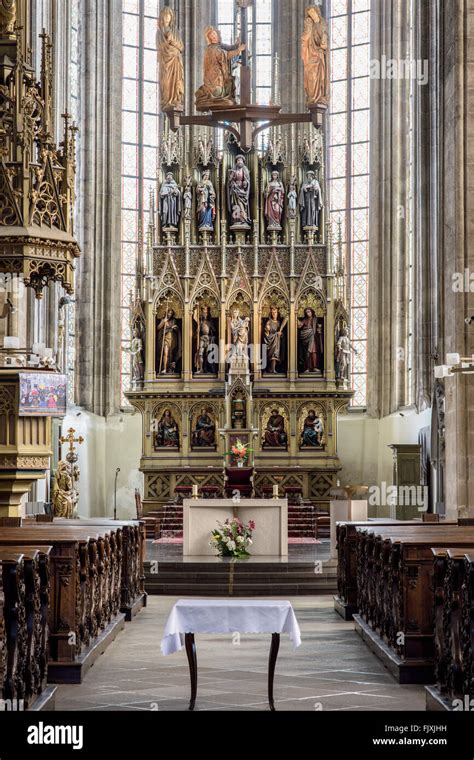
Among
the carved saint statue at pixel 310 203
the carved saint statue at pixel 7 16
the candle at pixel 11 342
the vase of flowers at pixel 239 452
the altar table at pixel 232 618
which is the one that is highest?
the carved saint statue at pixel 310 203

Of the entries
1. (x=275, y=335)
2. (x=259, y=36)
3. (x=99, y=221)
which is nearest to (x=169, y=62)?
(x=99, y=221)

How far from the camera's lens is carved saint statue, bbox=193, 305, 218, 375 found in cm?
2603

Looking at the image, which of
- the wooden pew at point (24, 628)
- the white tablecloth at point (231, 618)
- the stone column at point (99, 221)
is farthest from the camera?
the stone column at point (99, 221)

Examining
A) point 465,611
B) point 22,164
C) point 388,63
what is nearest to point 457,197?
point 22,164

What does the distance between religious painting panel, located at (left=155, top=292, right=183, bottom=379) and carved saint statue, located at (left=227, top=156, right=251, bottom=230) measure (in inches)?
83.6

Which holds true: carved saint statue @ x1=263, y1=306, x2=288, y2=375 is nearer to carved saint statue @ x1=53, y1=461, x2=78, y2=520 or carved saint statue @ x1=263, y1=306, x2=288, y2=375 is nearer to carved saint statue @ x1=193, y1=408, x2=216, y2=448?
carved saint statue @ x1=193, y1=408, x2=216, y2=448

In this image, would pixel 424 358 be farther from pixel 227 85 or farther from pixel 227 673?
pixel 227 673

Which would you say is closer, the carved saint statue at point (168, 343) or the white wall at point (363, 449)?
the carved saint statue at point (168, 343)

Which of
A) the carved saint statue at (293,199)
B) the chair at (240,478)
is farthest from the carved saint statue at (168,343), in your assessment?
the chair at (240,478)

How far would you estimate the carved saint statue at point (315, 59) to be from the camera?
21.5m

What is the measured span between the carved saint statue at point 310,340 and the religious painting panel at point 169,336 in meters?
2.51

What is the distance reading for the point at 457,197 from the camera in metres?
18.3

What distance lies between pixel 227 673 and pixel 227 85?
12.8 metres

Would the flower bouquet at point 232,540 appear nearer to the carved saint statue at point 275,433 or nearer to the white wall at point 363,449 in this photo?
the carved saint statue at point 275,433
